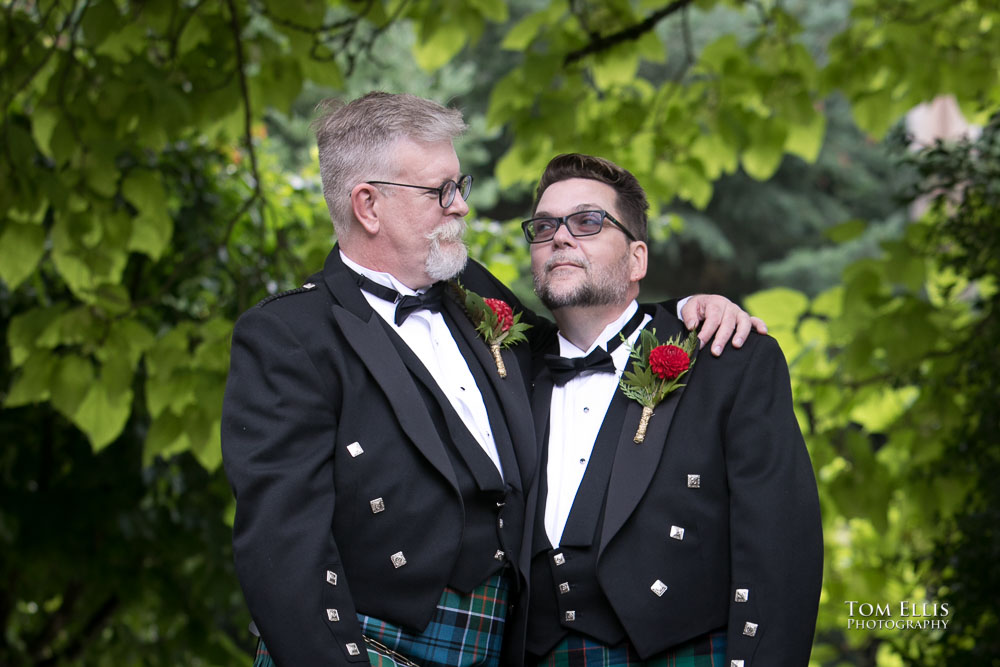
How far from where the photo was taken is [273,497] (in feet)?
6.40

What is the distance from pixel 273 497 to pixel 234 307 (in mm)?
2477

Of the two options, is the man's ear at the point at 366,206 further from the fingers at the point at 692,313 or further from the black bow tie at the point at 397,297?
the fingers at the point at 692,313

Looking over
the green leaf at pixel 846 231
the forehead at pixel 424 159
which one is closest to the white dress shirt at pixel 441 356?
the forehead at pixel 424 159

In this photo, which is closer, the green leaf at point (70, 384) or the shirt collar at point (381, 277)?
the shirt collar at point (381, 277)

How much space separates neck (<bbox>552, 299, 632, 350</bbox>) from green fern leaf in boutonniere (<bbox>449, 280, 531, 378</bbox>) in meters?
0.10

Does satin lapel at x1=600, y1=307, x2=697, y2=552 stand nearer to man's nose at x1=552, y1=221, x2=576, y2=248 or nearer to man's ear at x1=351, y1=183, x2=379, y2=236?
man's nose at x1=552, y1=221, x2=576, y2=248

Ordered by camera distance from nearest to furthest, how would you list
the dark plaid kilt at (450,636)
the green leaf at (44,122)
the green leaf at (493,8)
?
the dark plaid kilt at (450,636) → the green leaf at (44,122) → the green leaf at (493,8)

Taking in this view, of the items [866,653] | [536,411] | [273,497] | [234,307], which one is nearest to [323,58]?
[234,307]

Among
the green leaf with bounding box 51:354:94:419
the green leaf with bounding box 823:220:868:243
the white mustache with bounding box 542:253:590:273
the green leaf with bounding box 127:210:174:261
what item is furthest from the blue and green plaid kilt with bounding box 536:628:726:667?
the green leaf with bounding box 823:220:868:243

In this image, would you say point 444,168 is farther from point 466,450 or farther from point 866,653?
point 866,653

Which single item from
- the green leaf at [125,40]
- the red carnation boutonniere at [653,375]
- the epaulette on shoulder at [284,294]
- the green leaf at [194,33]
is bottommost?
the red carnation boutonniere at [653,375]

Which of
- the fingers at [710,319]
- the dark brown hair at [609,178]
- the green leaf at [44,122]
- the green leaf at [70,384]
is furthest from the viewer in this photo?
the green leaf at [44,122]

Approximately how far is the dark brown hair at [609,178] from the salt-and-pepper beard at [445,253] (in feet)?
0.97

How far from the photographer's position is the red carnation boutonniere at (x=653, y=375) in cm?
229
